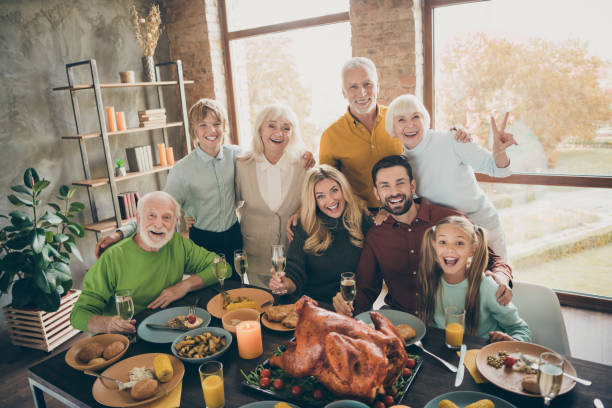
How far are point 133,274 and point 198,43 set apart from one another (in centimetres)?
349

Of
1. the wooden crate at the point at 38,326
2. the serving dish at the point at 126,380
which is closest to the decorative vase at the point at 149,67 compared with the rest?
the wooden crate at the point at 38,326

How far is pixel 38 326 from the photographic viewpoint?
10.2 ft

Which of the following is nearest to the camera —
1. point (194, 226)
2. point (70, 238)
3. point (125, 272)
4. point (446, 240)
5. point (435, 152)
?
point (446, 240)

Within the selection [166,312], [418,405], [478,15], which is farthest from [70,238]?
[478,15]

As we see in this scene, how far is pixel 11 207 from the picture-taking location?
3.55 meters

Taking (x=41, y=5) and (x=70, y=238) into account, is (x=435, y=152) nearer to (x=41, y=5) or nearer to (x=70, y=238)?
(x=70, y=238)

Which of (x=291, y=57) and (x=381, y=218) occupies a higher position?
(x=291, y=57)

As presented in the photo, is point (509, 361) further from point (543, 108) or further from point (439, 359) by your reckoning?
point (543, 108)

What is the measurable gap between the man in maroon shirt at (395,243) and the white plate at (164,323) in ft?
2.50

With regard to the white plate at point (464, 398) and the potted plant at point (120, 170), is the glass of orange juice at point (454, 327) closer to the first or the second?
the white plate at point (464, 398)

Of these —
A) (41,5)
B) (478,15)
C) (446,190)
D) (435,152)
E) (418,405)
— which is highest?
(41,5)

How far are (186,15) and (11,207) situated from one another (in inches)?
106

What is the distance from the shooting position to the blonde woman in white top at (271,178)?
2613mm

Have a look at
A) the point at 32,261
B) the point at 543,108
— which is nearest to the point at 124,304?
the point at 32,261
